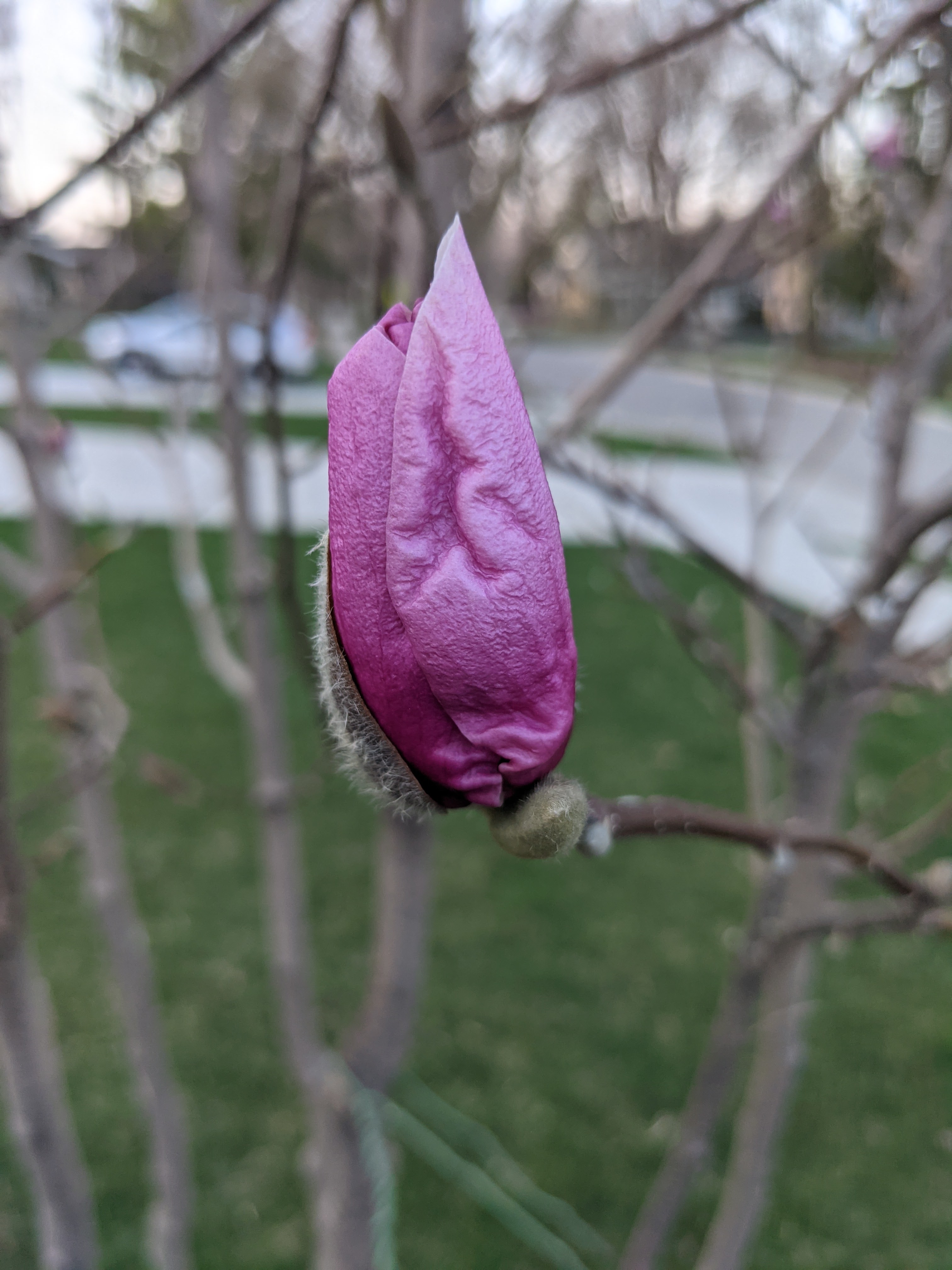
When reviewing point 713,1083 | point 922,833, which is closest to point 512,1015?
point 713,1083

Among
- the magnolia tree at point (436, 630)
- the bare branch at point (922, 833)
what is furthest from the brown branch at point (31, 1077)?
the bare branch at point (922, 833)

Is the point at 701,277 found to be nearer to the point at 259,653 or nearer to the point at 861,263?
the point at 259,653

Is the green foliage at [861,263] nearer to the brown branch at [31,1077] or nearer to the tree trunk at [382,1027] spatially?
the tree trunk at [382,1027]

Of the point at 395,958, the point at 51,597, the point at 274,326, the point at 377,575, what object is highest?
the point at 274,326

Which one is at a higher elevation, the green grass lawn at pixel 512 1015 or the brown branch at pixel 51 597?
the brown branch at pixel 51 597

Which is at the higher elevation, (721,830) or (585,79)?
(585,79)

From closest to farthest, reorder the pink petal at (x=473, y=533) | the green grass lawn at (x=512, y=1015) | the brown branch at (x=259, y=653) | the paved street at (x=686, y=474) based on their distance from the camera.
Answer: the pink petal at (x=473, y=533)
the brown branch at (x=259, y=653)
the paved street at (x=686, y=474)
the green grass lawn at (x=512, y=1015)

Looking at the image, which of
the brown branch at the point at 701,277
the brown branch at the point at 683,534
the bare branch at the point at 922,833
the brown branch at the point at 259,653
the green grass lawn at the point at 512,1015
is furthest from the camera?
the green grass lawn at the point at 512,1015
